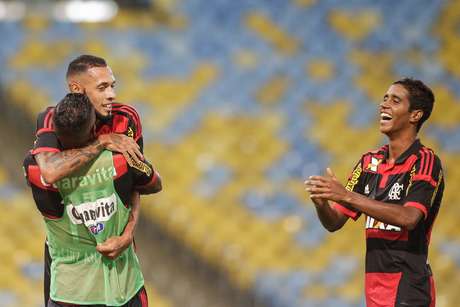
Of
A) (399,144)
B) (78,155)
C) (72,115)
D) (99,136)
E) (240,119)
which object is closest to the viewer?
(72,115)

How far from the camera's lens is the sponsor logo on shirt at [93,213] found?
112 inches

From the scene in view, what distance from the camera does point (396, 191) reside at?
3.15 metres

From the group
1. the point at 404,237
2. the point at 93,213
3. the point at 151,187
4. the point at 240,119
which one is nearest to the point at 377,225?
the point at 404,237

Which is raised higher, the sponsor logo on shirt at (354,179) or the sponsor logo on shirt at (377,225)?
the sponsor logo on shirt at (354,179)

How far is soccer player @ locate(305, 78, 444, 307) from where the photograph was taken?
3.03 meters

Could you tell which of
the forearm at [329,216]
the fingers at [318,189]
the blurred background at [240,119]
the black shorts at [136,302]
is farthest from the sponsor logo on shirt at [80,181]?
the blurred background at [240,119]

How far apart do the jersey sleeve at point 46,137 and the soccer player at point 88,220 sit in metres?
0.04

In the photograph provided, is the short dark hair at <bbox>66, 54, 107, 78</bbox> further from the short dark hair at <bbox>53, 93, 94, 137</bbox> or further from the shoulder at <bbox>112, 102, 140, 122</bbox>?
the short dark hair at <bbox>53, 93, 94, 137</bbox>

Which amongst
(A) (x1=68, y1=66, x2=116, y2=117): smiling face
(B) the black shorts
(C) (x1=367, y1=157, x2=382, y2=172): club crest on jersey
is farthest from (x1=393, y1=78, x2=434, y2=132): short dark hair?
(B) the black shorts

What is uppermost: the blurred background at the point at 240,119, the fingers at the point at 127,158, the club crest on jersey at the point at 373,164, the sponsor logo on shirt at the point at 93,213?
the blurred background at the point at 240,119

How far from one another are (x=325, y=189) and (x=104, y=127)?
865 millimetres

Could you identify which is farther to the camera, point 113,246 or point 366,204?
point 366,204

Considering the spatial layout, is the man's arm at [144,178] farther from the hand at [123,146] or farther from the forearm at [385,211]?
the forearm at [385,211]

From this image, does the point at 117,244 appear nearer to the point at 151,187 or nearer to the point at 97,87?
the point at 151,187
